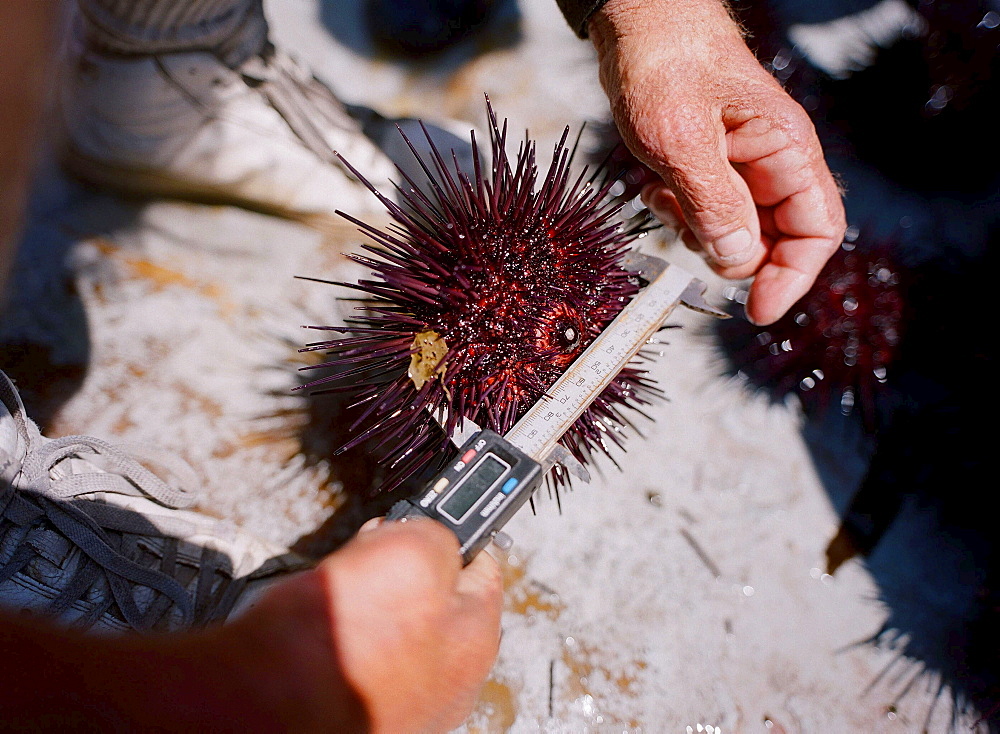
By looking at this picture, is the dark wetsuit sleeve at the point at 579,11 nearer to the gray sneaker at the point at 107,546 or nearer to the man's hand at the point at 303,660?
the man's hand at the point at 303,660

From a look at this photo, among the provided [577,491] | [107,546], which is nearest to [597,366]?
[577,491]

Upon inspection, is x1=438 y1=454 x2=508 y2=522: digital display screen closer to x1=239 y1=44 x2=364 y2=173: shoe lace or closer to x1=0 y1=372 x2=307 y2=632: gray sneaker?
x1=0 y1=372 x2=307 y2=632: gray sneaker

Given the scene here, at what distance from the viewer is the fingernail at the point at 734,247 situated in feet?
3.48

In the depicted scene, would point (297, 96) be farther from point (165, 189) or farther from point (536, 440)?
point (536, 440)

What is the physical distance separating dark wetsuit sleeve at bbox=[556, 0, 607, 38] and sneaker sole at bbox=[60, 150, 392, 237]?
69cm

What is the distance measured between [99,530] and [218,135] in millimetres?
891

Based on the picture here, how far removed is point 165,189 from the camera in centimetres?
146

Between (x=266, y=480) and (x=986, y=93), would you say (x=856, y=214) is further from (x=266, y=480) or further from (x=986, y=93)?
(x=266, y=480)

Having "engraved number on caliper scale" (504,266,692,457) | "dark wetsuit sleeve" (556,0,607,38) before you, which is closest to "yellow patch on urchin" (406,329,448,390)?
"engraved number on caliper scale" (504,266,692,457)

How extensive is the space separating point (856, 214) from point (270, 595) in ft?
6.00

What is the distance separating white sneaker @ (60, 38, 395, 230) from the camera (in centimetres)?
136

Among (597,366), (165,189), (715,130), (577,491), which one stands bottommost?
(165,189)

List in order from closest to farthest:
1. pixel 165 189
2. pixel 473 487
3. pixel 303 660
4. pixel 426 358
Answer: pixel 303 660 → pixel 473 487 → pixel 426 358 → pixel 165 189

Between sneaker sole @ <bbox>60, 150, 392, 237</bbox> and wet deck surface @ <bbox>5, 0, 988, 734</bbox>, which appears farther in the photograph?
sneaker sole @ <bbox>60, 150, 392, 237</bbox>
